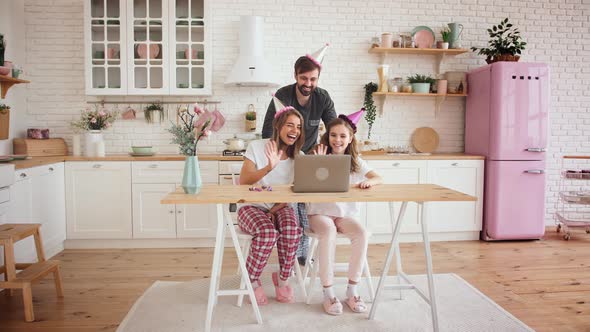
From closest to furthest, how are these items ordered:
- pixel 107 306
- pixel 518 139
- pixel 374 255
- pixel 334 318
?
1. pixel 334 318
2. pixel 107 306
3. pixel 374 255
4. pixel 518 139

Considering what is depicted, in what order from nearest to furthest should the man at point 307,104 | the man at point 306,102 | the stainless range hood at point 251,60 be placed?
the man at point 306,102
the man at point 307,104
the stainless range hood at point 251,60

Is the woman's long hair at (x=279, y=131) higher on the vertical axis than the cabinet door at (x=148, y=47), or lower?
lower

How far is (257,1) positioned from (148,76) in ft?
4.55

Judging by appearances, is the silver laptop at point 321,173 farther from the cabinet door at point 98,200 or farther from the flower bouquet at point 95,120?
the flower bouquet at point 95,120

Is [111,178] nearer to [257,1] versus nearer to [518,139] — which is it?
[257,1]

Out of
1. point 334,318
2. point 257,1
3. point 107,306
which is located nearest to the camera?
point 334,318

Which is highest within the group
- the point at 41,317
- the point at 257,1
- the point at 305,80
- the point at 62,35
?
the point at 257,1

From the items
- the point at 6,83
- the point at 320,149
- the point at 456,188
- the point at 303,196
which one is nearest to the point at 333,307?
the point at 303,196

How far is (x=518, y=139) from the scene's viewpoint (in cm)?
460

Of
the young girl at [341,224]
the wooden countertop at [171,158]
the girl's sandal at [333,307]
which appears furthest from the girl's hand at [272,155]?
the wooden countertop at [171,158]


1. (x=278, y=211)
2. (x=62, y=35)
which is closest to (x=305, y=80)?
(x=278, y=211)

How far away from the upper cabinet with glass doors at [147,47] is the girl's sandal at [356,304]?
2.72 m

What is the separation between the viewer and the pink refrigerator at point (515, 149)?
4574 mm

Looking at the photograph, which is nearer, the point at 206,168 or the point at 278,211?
the point at 278,211
